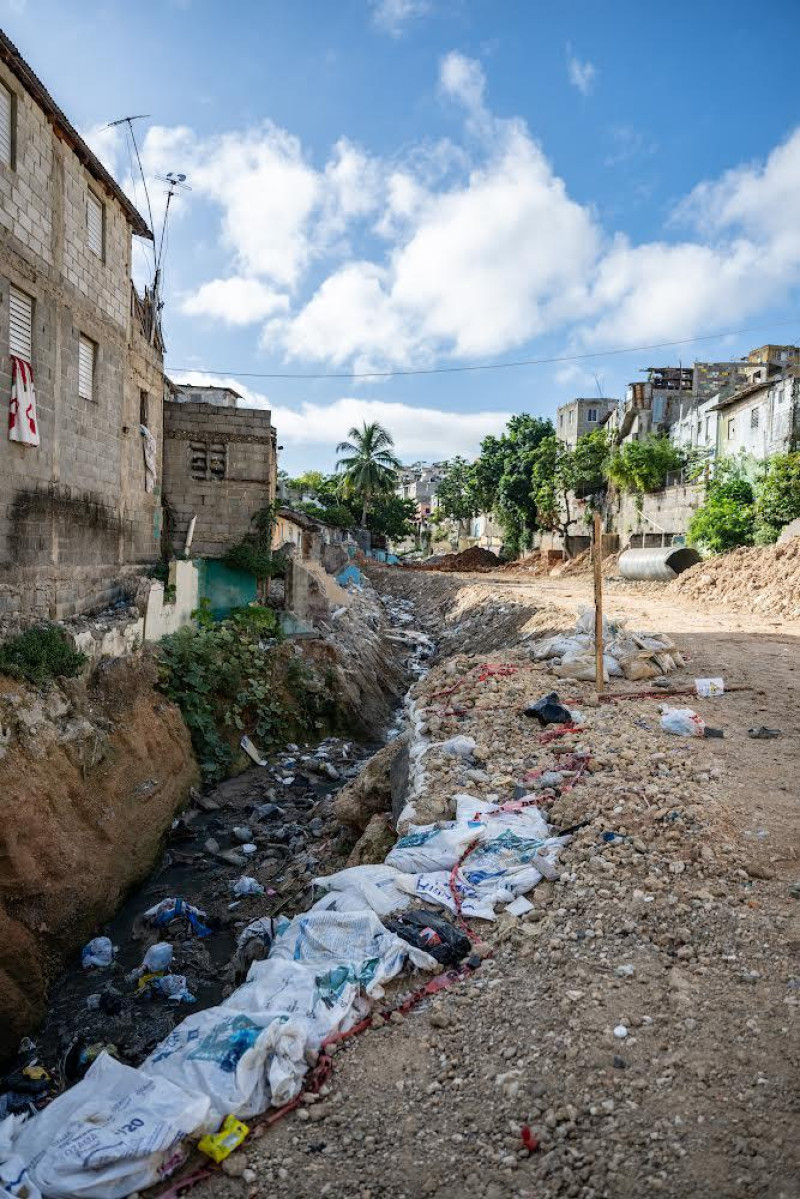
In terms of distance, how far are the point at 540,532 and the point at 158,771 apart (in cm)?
3310

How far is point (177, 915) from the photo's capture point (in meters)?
6.50

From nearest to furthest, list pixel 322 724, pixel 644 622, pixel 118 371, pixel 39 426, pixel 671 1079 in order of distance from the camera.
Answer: pixel 671 1079 < pixel 39 426 < pixel 118 371 < pixel 322 724 < pixel 644 622

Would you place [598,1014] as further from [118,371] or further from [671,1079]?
[118,371]

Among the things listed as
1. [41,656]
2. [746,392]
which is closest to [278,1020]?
[41,656]

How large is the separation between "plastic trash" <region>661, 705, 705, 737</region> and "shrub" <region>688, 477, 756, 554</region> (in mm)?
15488

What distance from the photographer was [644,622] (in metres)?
14.0

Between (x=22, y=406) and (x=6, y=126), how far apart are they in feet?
10.6

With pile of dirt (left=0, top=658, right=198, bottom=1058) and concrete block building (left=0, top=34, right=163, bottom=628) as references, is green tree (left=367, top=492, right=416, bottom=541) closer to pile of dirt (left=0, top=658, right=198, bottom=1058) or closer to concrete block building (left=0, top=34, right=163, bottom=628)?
concrete block building (left=0, top=34, right=163, bottom=628)

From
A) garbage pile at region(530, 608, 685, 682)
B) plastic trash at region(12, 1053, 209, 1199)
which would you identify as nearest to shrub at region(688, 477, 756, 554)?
garbage pile at region(530, 608, 685, 682)

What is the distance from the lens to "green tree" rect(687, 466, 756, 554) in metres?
20.2

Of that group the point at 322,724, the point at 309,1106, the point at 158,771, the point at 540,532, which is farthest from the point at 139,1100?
the point at 540,532

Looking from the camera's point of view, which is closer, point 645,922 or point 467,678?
point 645,922

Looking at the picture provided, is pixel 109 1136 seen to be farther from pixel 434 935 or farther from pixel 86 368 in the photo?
pixel 86 368

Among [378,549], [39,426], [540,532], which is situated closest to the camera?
[39,426]
